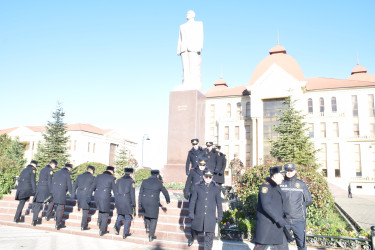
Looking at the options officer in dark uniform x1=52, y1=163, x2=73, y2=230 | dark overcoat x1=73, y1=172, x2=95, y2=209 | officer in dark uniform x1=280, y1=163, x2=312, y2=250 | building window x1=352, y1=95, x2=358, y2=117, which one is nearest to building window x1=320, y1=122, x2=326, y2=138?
building window x1=352, y1=95, x2=358, y2=117

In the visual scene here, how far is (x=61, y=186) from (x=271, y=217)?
6.73 meters

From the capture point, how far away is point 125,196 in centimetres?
769

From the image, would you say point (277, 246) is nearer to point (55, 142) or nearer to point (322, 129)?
point (55, 142)

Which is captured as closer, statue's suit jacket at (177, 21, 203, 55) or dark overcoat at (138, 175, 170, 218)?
dark overcoat at (138, 175, 170, 218)

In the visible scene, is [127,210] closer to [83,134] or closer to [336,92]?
[336,92]

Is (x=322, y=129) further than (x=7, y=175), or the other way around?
(x=322, y=129)

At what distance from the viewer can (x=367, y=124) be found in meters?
41.5

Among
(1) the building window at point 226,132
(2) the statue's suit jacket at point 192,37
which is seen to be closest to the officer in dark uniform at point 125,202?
(2) the statue's suit jacket at point 192,37

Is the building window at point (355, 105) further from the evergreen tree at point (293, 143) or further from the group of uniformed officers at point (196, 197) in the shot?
the group of uniformed officers at point (196, 197)

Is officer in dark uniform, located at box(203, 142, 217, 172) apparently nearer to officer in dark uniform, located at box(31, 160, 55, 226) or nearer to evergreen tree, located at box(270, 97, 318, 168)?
officer in dark uniform, located at box(31, 160, 55, 226)

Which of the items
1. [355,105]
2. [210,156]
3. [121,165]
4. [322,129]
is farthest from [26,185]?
[355,105]

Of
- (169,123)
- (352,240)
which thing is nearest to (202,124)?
(169,123)

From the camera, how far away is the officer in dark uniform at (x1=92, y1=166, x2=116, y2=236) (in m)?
7.86

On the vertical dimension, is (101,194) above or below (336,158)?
below
